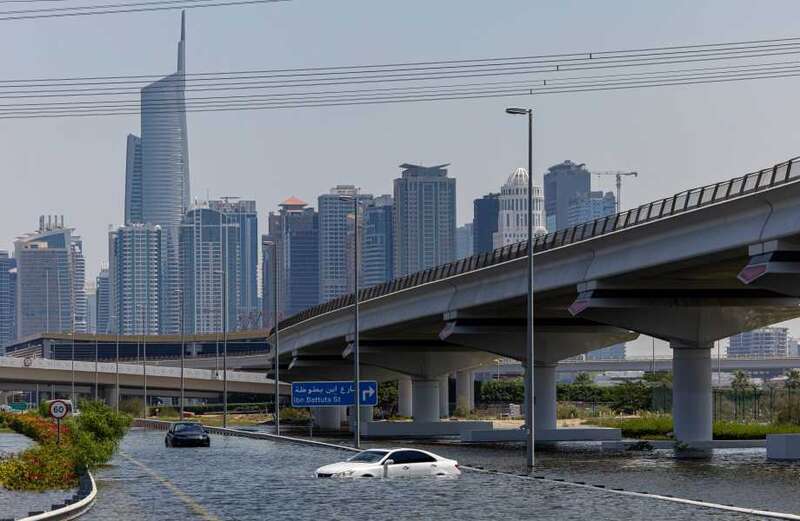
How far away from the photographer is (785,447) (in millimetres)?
60375

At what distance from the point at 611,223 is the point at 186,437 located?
2406 centimetres

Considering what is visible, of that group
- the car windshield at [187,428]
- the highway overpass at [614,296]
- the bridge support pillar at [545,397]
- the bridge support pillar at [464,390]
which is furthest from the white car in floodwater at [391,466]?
the bridge support pillar at [464,390]

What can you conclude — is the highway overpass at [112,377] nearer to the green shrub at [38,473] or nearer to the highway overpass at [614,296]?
the highway overpass at [614,296]

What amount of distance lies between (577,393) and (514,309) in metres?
103

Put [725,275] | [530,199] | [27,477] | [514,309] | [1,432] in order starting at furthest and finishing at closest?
[1,432], [514,309], [725,275], [530,199], [27,477]

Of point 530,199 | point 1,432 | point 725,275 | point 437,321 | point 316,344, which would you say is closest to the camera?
point 530,199

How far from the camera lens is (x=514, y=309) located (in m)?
83.6

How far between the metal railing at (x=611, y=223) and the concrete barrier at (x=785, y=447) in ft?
31.8

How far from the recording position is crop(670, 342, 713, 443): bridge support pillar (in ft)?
223

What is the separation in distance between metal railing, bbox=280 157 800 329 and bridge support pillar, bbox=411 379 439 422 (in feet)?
34.5

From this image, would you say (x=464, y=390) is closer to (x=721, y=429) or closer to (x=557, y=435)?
(x=557, y=435)

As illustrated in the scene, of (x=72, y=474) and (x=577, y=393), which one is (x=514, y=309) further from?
(x=577, y=393)

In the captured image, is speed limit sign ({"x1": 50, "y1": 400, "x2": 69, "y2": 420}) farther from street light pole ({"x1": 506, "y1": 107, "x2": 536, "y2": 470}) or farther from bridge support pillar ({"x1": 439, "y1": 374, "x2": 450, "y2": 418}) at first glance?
bridge support pillar ({"x1": 439, "y1": 374, "x2": 450, "y2": 418})

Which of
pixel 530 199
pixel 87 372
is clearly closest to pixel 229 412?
pixel 87 372
